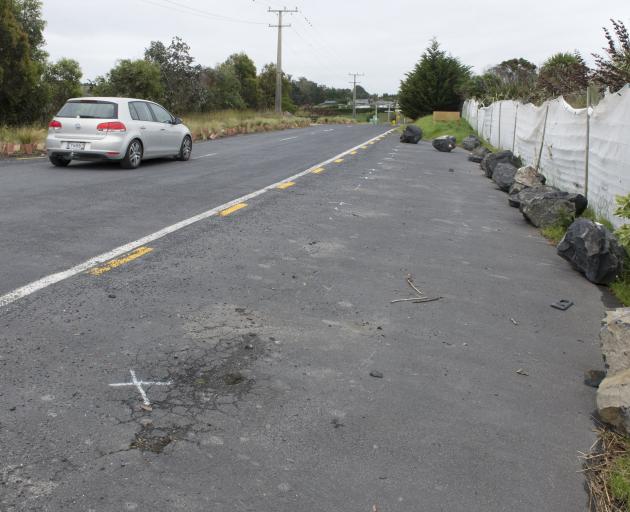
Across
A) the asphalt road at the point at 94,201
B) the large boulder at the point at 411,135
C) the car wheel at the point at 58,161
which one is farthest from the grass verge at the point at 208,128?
the large boulder at the point at 411,135

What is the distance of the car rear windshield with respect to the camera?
1383cm

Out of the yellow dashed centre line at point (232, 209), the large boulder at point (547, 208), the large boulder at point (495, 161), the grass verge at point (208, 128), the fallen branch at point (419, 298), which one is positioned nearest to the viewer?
the fallen branch at point (419, 298)

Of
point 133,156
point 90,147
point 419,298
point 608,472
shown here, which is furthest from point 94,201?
point 608,472

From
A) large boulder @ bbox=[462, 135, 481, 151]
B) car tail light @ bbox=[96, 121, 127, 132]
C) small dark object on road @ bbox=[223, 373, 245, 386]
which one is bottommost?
small dark object on road @ bbox=[223, 373, 245, 386]

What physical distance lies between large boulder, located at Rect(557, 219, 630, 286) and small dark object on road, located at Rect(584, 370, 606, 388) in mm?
2675

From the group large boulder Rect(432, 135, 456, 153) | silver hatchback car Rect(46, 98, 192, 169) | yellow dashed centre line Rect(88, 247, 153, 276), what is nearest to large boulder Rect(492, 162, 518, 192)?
silver hatchback car Rect(46, 98, 192, 169)

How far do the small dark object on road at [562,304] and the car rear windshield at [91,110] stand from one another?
1087 centimetres

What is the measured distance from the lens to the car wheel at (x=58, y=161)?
14.1 meters

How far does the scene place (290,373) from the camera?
397cm

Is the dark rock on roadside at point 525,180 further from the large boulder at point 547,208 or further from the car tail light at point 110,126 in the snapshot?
the car tail light at point 110,126

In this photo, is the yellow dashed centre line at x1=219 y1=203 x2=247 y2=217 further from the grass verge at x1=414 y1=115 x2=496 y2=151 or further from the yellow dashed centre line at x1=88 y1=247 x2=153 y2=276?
the grass verge at x1=414 y1=115 x2=496 y2=151

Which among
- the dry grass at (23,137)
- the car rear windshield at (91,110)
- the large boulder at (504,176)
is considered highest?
the car rear windshield at (91,110)

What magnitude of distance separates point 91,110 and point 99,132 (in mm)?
609

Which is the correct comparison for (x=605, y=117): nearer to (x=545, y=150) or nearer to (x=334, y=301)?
(x=545, y=150)
